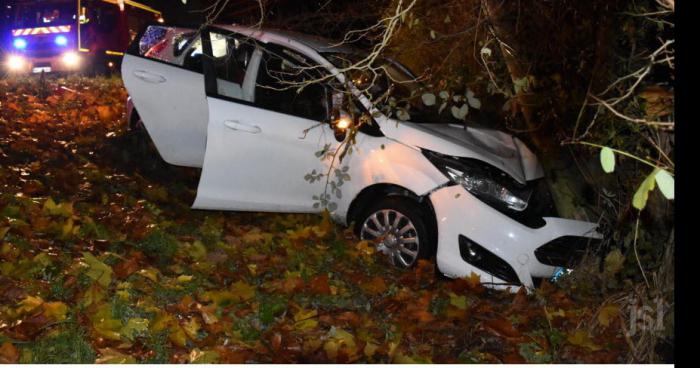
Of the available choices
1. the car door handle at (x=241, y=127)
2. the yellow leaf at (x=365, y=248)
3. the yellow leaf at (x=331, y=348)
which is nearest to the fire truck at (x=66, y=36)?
the car door handle at (x=241, y=127)

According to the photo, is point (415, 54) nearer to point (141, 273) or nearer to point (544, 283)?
point (544, 283)

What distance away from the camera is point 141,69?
5.86m

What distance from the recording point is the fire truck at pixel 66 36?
47.7 feet

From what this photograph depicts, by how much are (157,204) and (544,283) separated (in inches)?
129

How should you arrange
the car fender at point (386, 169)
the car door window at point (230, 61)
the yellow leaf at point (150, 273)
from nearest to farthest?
the yellow leaf at point (150, 273) < the car fender at point (386, 169) < the car door window at point (230, 61)

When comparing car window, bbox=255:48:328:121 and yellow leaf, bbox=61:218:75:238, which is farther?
car window, bbox=255:48:328:121

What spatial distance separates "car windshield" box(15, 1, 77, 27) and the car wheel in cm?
1199

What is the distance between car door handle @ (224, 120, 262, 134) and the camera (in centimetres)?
515

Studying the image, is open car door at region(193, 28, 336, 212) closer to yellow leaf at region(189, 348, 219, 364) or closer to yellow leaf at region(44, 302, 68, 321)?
yellow leaf at region(44, 302, 68, 321)

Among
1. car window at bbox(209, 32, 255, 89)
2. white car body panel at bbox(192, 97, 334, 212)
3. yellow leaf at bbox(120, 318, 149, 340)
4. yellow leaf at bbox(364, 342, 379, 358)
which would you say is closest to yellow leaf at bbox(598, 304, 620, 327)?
yellow leaf at bbox(364, 342, 379, 358)

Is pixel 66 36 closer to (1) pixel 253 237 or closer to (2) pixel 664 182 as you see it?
(1) pixel 253 237

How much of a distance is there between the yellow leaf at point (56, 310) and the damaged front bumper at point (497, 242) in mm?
2452

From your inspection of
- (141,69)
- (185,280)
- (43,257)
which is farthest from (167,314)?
(141,69)

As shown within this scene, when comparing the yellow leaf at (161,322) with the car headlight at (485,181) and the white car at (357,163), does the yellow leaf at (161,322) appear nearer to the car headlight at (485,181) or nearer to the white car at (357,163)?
the white car at (357,163)
